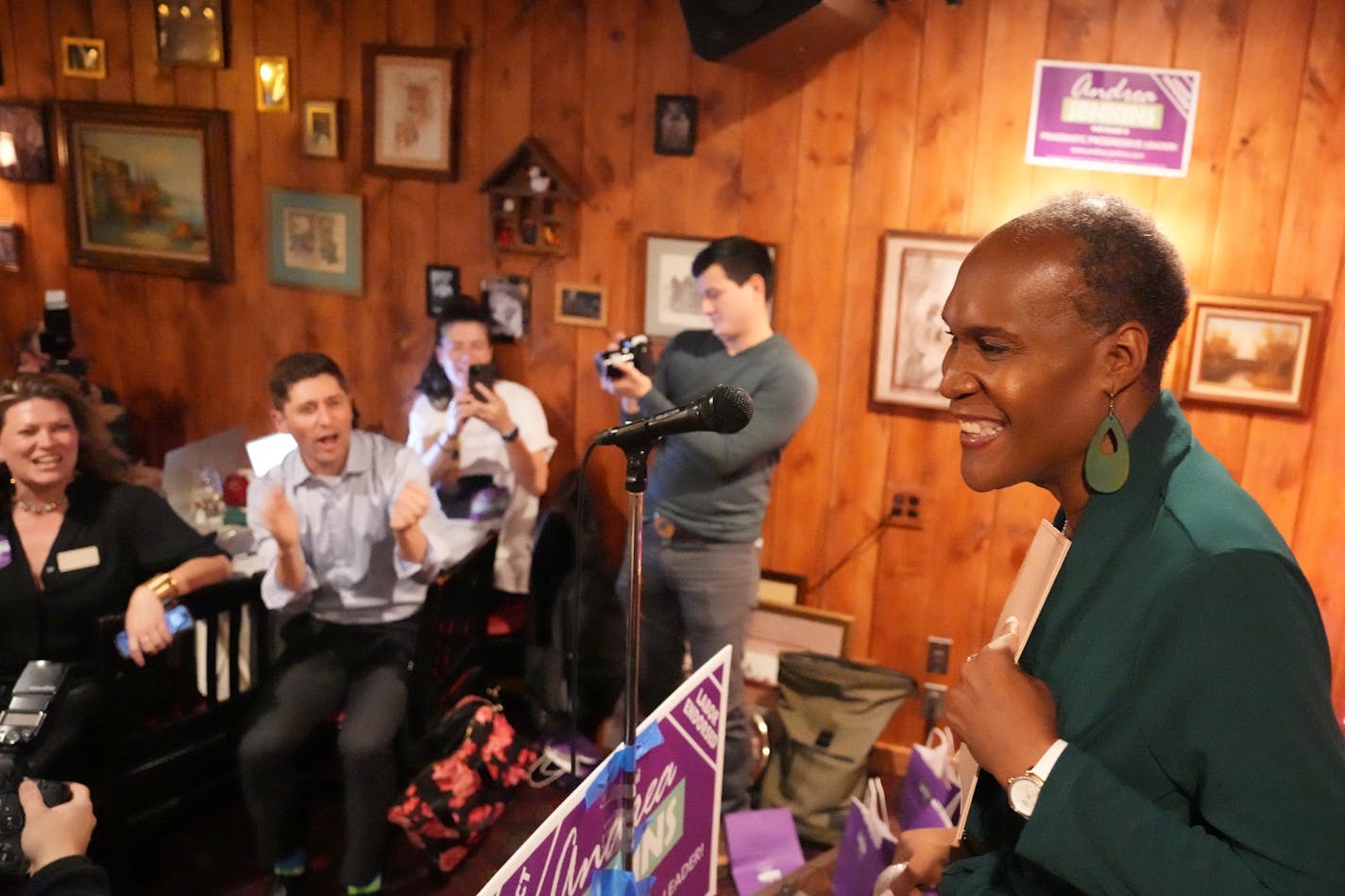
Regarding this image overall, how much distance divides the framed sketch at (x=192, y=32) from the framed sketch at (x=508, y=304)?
1247 millimetres

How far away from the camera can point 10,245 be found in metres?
4.09

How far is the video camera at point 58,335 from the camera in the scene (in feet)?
12.5

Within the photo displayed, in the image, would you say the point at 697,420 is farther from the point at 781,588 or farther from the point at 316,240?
the point at 316,240

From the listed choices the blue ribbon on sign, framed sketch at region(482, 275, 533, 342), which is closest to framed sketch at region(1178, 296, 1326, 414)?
framed sketch at region(482, 275, 533, 342)

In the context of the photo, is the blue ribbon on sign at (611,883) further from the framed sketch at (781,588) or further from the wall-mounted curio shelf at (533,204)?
the wall-mounted curio shelf at (533,204)

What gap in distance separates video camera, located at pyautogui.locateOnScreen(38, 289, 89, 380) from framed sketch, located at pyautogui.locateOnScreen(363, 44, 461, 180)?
1310mm

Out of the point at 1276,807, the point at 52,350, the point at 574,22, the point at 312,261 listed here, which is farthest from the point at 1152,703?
the point at 52,350

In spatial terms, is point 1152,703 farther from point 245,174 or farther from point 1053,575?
point 245,174

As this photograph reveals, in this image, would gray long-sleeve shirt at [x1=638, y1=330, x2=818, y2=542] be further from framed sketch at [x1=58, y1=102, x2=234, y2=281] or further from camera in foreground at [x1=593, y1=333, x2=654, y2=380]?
framed sketch at [x1=58, y1=102, x2=234, y2=281]

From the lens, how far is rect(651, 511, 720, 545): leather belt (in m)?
2.83

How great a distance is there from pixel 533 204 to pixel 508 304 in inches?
13.0

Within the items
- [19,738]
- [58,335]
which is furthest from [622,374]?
[58,335]

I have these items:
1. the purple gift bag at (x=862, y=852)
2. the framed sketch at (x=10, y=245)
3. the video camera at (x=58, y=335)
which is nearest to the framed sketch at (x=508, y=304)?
the video camera at (x=58, y=335)

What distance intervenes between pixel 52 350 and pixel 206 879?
2137mm
